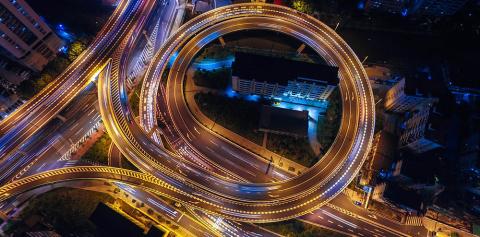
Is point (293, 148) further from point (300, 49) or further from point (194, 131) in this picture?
point (300, 49)

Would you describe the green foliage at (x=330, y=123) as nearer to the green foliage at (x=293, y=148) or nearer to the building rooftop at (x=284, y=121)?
the green foliage at (x=293, y=148)

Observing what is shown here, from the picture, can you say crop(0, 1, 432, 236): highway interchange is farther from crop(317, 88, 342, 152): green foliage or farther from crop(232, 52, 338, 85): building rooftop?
crop(232, 52, 338, 85): building rooftop

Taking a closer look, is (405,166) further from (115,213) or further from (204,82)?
(115,213)

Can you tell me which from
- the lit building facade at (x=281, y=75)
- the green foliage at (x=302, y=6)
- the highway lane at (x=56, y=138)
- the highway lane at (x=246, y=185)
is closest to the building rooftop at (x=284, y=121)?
the lit building facade at (x=281, y=75)

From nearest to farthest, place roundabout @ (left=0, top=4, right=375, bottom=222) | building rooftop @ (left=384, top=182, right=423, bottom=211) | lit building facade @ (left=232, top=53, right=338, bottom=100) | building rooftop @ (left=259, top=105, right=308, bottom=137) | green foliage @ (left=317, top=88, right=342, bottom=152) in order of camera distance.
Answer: building rooftop @ (left=384, top=182, right=423, bottom=211)
roundabout @ (left=0, top=4, right=375, bottom=222)
lit building facade @ (left=232, top=53, right=338, bottom=100)
building rooftop @ (left=259, top=105, right=308, bottom=137)
green foliage @ (left=317, top=88, right=342, bottom=152)

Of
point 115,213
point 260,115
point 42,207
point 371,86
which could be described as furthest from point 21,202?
point 371,86

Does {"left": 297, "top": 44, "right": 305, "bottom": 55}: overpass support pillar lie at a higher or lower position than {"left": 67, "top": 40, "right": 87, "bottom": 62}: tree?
higher

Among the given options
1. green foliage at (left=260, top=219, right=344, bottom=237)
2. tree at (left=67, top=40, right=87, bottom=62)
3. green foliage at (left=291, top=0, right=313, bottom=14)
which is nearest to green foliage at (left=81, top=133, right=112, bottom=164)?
tree at (left=67, top=40, right=87, bottom=62)
